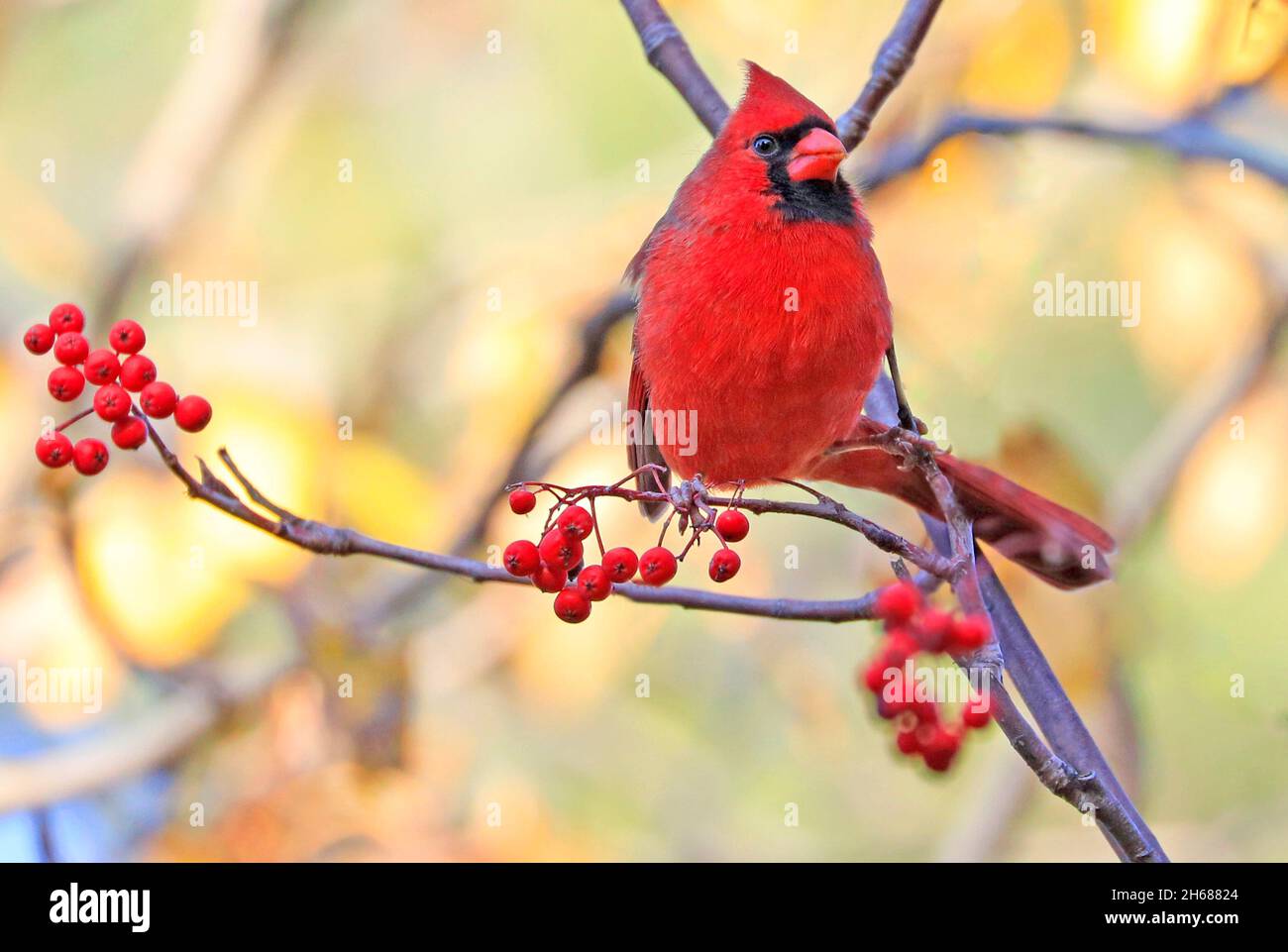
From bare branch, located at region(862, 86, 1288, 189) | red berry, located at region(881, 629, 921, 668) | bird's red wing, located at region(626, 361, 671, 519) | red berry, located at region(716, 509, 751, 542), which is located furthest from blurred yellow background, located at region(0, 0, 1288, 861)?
red berry, located at region(881, 629, 921, 668)

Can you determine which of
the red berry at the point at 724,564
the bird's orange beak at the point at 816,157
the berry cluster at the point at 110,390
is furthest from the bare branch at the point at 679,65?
the berry cluster at the point at 110,390

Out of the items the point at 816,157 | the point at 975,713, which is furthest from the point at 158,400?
the point at 816,157

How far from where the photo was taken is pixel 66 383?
5.58ft

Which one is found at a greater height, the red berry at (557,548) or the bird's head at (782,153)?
the bird's head at (782,153)

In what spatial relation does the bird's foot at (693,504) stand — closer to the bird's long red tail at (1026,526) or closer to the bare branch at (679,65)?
the bird's long red tail at (1026,526)

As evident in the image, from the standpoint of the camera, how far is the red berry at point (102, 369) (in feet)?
5.34

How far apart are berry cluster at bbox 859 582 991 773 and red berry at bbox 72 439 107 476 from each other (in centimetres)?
87

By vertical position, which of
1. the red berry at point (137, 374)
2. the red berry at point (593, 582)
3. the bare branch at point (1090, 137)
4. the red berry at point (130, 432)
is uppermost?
the bare branch at point (1090, 137)

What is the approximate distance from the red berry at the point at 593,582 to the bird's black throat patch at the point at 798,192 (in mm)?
909

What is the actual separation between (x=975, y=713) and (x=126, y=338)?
103cm

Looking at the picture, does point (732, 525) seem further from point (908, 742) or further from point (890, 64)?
point (890, 64)

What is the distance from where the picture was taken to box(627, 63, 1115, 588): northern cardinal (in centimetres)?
223

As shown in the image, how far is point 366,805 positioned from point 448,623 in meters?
0.48

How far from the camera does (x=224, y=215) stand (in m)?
4.05
